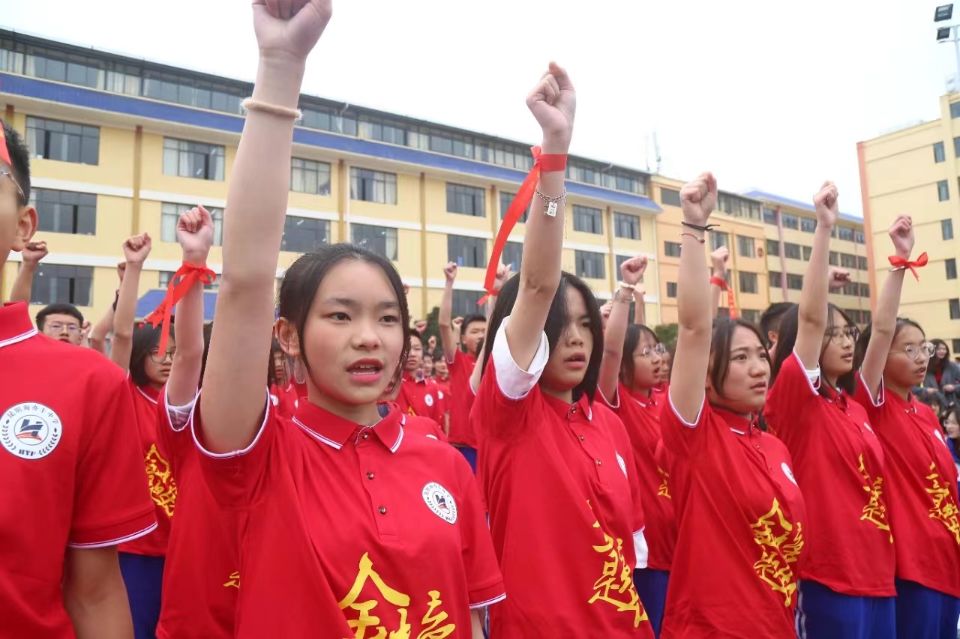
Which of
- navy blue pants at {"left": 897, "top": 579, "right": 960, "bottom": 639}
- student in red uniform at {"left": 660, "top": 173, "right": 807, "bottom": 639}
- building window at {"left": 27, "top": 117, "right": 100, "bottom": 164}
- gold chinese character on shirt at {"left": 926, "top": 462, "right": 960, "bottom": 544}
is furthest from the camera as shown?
building window at {"left": 27, "top": 117, "right": 100, "bottom": 164}

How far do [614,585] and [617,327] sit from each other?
1591 mm

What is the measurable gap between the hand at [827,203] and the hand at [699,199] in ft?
3.12

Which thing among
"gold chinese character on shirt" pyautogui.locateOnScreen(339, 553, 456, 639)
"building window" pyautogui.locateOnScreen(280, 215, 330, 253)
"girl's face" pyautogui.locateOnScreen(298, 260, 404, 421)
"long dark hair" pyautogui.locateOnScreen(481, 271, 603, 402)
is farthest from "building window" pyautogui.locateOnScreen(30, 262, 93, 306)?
"gold chinese character on shirt" pyautogui.locateOnScreen(339, 553, 456, 639)

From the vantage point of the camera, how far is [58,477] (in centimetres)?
129

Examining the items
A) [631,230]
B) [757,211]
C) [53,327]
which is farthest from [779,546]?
[757,211]

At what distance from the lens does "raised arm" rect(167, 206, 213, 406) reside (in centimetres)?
221

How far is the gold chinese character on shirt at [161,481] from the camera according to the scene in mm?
3086

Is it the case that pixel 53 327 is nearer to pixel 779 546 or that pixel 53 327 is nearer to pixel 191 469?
pixel 191 469

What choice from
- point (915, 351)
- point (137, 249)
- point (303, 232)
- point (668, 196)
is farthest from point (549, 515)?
point (668, 196)

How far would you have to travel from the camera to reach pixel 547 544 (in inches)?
82.3

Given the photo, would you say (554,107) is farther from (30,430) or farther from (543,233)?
(30,430)

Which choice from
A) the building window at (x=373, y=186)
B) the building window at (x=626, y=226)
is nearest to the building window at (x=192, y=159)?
the building window at (x=373, y=186)

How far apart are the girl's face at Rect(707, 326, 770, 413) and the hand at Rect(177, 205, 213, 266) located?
6.18ft

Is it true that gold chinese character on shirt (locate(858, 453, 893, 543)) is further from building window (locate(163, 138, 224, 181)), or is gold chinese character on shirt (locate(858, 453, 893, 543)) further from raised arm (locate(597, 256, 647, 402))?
building window (locate(163, 138, 224, 181))
